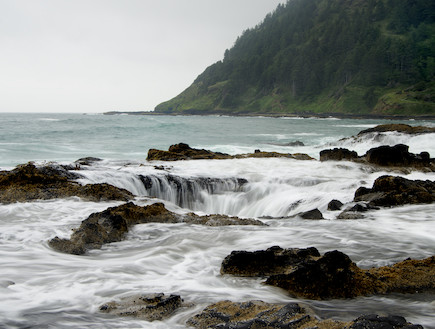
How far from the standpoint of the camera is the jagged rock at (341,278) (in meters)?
3.86

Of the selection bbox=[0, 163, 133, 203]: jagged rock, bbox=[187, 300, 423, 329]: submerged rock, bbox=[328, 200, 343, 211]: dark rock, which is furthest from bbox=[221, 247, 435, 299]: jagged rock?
bbox=[0, 163, 133, 203]: jagged rock

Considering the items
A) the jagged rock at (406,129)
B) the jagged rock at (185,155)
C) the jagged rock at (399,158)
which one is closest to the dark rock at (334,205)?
the jagged rock at (399,158)

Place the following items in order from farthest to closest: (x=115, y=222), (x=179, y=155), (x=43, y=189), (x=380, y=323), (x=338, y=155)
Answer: (x=179, y=155) < (x=338, y=155) < (x=43, y=189) < (x=115, y=222) < (x=380, y=323)

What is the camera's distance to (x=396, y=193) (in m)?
8.41

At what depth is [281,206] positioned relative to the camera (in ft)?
31.8

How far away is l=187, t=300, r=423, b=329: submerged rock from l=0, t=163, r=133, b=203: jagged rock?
18.2 feet

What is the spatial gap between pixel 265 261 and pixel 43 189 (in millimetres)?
5966

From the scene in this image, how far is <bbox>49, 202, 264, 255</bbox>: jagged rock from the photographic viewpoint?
5488mm

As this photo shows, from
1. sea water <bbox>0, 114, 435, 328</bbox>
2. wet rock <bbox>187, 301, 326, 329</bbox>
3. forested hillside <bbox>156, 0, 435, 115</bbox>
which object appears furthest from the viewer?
forested hillside <bbox>156, 0, 435, 115</bbox>

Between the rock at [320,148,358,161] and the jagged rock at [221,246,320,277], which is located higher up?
the rock at [320,148,358,161]

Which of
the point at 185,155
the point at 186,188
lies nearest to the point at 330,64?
the point at 185,155

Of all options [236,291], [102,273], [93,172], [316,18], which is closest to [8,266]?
[102,273]

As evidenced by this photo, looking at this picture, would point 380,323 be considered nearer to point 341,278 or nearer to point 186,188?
point 341,278

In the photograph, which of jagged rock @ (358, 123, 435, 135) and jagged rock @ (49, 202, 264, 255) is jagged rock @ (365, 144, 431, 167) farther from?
jagged rock @ (358, 123, 435, 135)
